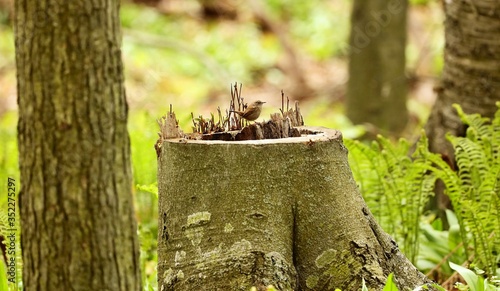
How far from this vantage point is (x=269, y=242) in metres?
2.57

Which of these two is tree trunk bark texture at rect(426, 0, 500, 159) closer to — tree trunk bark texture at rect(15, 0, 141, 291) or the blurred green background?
tree trunk bark texture at rect(15, 0, 141, 291)

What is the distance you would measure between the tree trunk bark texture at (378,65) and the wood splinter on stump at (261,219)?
5204mm

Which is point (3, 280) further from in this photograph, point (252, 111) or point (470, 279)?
point (470, 279)

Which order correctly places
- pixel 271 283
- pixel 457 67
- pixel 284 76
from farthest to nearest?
pixel 284 76 < pixel 457 67 < pixel 271 283

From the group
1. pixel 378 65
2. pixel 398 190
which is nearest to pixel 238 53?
pixel 378 65

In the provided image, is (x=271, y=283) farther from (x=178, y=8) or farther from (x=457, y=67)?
(x=178, y=8)

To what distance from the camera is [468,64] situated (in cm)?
467

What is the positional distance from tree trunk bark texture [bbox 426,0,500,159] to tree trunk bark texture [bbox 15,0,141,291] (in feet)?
10.6

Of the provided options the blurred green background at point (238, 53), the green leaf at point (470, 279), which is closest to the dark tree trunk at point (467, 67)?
the green leaf at point (470, 279)

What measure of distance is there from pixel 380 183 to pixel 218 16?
13073 millimetres

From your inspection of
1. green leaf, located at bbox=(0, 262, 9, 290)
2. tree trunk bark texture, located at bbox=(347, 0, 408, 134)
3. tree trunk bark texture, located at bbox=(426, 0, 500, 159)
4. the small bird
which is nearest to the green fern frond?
tree trunk bark texture, located at bbox=(426, 0, 500, 159)

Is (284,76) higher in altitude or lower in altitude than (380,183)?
higher

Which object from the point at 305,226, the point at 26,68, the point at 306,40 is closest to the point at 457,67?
the point at 305,226

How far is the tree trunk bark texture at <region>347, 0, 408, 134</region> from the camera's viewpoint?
769 cm
